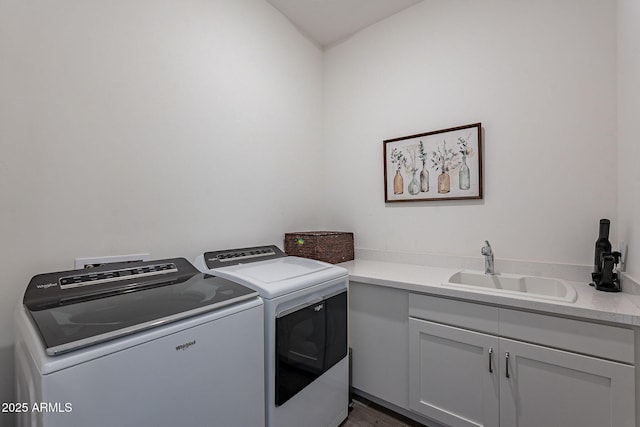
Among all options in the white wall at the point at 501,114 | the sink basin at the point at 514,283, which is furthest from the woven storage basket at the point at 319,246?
the sink basin at the point at 514,283

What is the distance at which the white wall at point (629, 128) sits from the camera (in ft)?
4.07

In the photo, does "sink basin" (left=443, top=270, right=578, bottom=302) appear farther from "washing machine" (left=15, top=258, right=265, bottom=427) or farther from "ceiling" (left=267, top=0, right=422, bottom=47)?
"ceiling" (left=267, top=0, right=422, bottom=47)

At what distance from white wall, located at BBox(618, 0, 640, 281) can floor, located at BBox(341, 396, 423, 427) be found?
1.41 metres

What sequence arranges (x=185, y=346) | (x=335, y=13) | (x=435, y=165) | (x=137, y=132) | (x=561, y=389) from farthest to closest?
(x=335, y=13)
(x=435, y=165)
(x=137, y=132)
(x=561, y=389)
(x=185, y=346)

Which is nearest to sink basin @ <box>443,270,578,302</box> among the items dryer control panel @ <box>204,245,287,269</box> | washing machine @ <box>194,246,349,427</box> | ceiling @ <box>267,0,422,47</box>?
washing machine @ <box>194,246,349,427</box>

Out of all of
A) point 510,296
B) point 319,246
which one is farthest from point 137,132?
point 510,296

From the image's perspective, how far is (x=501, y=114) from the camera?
1.79m

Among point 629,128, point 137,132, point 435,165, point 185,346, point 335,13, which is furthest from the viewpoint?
point 335,13

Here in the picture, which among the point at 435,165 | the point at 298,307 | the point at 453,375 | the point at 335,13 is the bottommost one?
the point at 453,375

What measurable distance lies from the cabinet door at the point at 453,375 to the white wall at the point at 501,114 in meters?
0.66

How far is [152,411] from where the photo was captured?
33.2 inches

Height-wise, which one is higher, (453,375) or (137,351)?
(137,351)

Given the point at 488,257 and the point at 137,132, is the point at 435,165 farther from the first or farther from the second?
the point at 137,132

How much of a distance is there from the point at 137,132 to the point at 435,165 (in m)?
1.84
